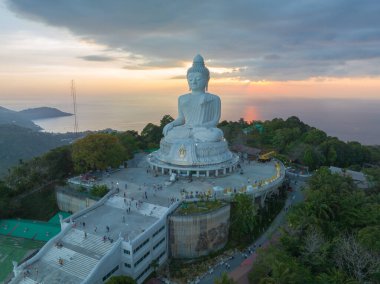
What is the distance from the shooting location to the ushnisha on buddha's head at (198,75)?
3753cm

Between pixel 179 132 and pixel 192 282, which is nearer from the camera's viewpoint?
pixel 192 282

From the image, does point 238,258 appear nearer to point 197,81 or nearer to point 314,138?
point 197,81

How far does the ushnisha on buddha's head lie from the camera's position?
37.5 m

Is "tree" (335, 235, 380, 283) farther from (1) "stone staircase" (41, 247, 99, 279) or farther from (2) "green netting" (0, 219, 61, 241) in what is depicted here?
(2) "green netting" (0, 219, 61, 241)

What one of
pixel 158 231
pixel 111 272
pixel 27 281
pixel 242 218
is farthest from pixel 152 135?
pixel 27 281

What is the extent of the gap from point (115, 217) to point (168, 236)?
4.48 m

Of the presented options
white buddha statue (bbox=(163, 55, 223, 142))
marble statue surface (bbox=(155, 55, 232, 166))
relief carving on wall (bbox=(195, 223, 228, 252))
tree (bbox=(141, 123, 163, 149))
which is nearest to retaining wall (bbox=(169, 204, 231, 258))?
relief carving on wall (bbox=(195, 223, 228, 252))

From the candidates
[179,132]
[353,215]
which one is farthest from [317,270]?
[179,132]

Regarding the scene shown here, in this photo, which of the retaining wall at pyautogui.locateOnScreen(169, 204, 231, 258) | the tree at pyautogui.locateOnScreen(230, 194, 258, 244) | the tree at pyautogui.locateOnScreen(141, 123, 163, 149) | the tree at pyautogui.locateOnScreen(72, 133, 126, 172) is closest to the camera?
the retaining wall at pyautogui.locateOnScreen(169, 204, 231, 258)

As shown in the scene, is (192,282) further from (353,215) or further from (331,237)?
(353,215)

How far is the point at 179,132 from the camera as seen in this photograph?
36969 mm

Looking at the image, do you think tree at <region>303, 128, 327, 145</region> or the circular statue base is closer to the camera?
the circular statue base

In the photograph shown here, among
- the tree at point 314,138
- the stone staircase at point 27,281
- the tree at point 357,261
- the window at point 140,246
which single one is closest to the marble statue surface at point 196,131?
the window at point 140,246

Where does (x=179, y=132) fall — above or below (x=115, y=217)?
above
